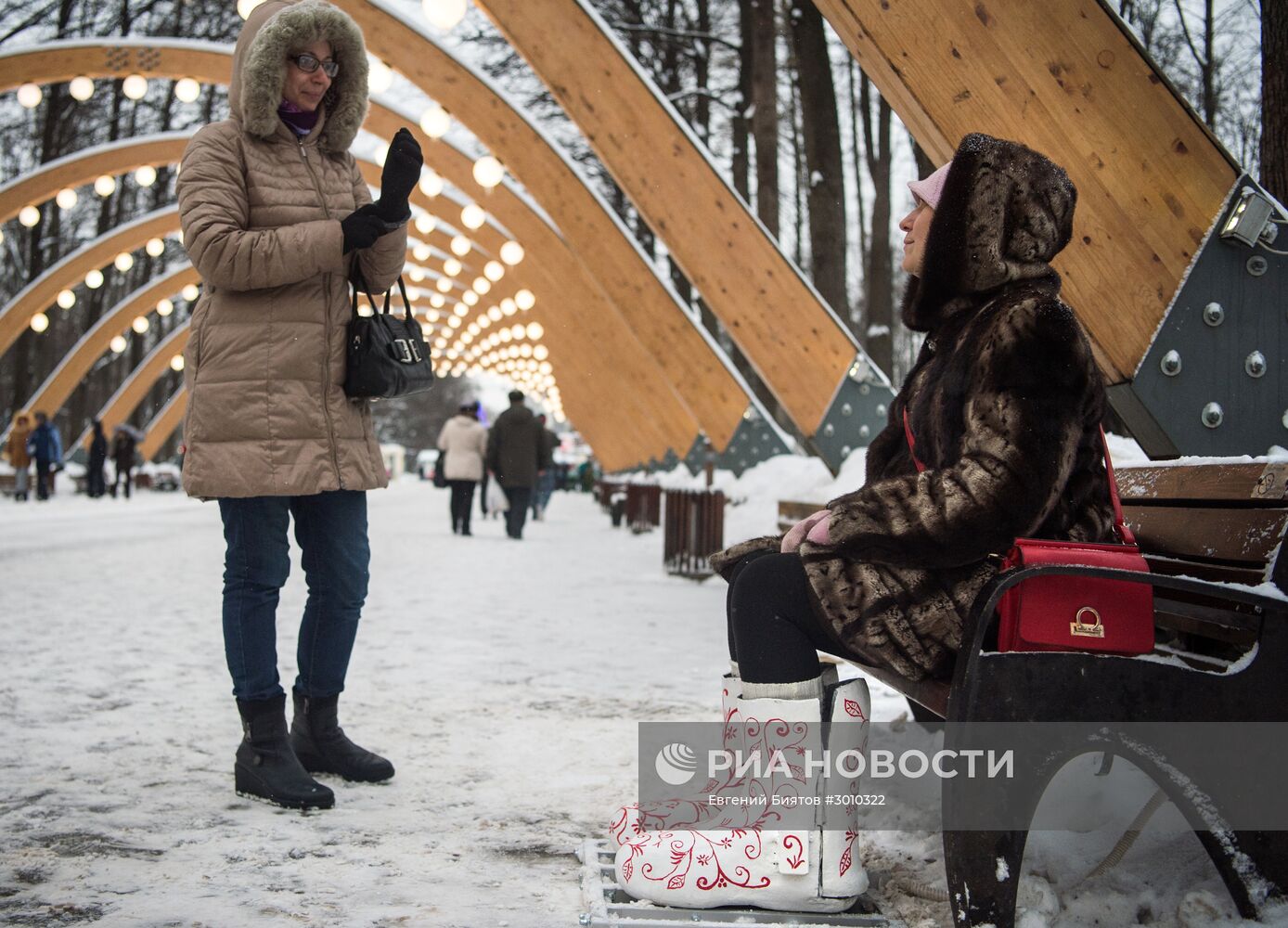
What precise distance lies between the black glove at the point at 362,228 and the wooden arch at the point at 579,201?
357 inches

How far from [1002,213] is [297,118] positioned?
6.56 ft

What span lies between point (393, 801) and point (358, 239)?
150cm

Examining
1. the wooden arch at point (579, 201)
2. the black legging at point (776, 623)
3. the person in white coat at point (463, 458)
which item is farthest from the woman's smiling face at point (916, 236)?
the person in white coat at point (463, 458)

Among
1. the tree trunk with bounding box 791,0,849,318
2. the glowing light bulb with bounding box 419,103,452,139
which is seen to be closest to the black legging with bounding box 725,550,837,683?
the tree trunk with bounding box 791,0,849,318

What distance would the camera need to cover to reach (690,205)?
348 inches

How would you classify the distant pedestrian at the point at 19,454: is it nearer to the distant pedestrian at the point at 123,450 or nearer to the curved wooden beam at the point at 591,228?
the distant pedestrian at the point at 123,450

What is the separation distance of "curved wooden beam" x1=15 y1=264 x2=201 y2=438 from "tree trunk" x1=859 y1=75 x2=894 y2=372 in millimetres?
16020

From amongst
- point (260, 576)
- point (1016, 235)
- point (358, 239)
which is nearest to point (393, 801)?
point (260, 576)

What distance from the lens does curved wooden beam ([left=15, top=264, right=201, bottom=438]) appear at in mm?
27031

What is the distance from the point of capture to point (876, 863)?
2742mm

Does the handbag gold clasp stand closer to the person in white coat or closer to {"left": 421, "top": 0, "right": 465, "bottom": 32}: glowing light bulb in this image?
{"left": 421, "top": 0, "right": 465, "bottom": 32}: glowing light bulb

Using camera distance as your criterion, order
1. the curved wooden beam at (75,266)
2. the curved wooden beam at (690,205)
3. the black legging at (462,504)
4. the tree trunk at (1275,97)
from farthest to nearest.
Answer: the curved wooden beam at (75,266) < the black legging at (462,504) < the curved wooden beam at (690,205) < the tree trunk at (1275,97)

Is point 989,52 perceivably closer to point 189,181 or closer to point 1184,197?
point 1184,197

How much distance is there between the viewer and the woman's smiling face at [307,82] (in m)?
3.35
